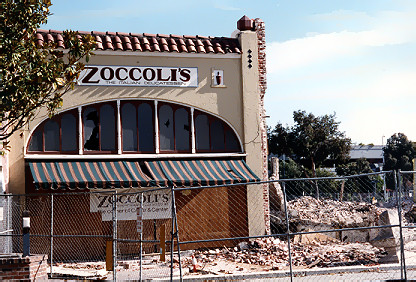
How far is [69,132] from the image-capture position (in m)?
20.0

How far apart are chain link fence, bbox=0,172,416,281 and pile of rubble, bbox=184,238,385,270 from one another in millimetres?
30

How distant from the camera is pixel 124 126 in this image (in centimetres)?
2058

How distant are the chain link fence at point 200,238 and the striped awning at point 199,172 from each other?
26.2 inches

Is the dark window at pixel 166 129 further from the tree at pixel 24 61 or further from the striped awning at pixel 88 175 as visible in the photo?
the tree at pixel 24 61

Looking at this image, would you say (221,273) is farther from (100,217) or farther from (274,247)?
(100,217)

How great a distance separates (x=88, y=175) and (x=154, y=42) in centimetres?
523

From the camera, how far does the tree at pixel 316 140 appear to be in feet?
177

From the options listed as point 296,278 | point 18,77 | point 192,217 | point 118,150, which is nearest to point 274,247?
point 192,217

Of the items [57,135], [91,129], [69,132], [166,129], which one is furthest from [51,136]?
[166,129]

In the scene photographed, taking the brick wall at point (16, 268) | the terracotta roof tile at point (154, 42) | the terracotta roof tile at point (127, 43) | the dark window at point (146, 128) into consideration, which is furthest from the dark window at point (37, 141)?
the brick wall at point (16, 268)

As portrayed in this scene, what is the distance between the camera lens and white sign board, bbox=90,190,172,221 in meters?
20.0

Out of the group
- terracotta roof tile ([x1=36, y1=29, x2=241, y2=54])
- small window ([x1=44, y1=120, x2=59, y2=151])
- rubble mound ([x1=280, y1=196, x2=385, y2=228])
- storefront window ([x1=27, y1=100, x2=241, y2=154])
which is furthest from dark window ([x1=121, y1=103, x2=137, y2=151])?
rubble mound ([x1=280, y1=196, x2=385, y2=228])

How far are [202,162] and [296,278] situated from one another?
293 inches

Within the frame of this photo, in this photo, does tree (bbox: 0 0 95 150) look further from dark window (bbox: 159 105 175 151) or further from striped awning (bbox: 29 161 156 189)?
dark window (bbox: 159 105 175 151)
